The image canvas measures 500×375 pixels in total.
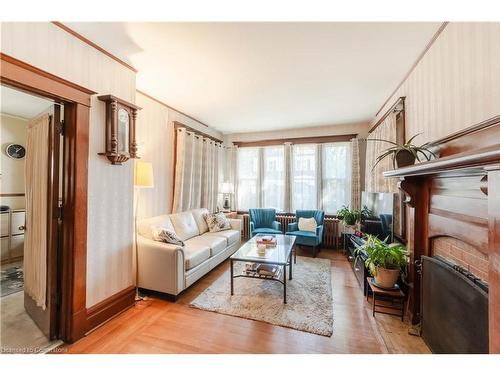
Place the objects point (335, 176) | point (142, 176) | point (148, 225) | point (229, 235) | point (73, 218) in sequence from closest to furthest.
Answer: point (73, 218)
point (142, 176)
point (148, 225)
point (229, 235)
point (335, 176)

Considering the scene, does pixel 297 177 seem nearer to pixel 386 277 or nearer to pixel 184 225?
pixel 184 225

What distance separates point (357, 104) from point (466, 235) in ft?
8.99

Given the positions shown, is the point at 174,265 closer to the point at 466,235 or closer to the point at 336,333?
the point at 336,333

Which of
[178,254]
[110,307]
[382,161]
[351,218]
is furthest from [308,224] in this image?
[110,307]

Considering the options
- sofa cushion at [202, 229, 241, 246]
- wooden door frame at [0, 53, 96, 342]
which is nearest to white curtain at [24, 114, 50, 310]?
wooden door frame at [0, 53, 96, 342]

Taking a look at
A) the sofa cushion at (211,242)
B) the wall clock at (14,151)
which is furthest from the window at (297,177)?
the wall clock at (14,151)

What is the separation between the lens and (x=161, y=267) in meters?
2.45

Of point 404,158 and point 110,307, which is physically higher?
point 404,158


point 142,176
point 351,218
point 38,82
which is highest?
point 38,82

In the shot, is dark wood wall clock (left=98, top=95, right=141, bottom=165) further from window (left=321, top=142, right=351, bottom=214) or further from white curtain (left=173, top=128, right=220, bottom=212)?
window (left=321, top=142, right=351, bottom=214)

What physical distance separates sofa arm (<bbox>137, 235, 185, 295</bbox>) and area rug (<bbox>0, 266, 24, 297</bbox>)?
1.51 metres

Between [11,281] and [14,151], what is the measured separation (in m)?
2.26

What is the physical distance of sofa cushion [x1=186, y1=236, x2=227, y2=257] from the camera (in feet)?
10.4
